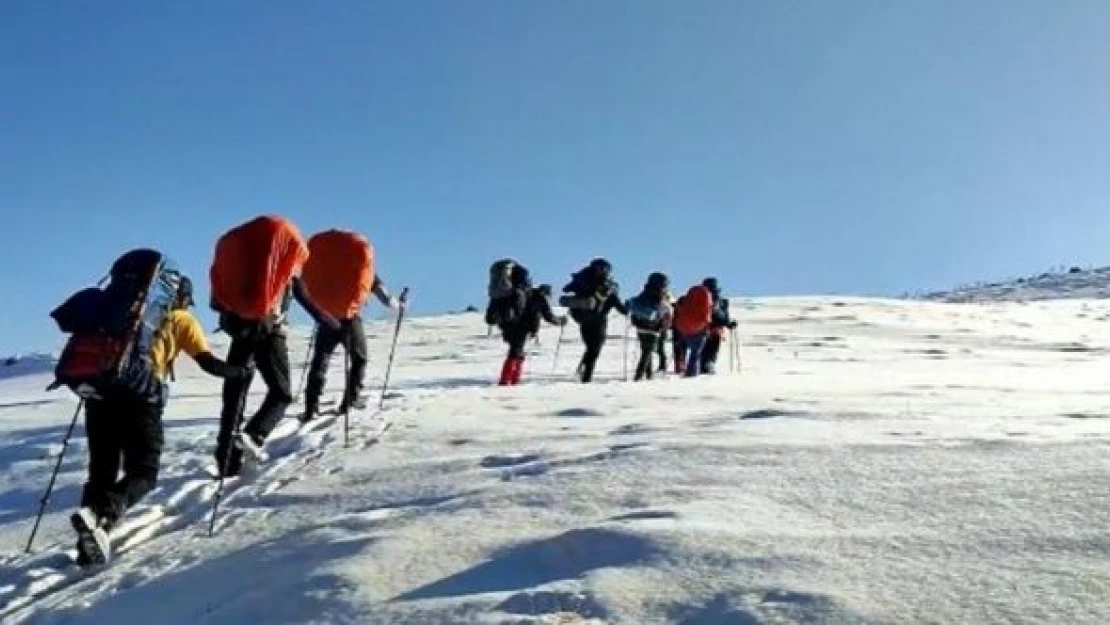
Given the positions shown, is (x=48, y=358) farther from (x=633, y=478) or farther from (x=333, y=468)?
(x=633, y=478)

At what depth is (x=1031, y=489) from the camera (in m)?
5.26

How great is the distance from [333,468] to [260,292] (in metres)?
1.44

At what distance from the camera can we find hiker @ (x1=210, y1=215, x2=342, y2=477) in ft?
27.5

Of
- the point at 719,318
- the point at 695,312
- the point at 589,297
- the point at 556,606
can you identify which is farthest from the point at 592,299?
the point at 556,606

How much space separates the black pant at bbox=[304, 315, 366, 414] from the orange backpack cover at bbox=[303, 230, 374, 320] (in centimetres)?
18

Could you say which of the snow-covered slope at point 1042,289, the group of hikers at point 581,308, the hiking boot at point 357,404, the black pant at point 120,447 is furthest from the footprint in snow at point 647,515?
the snow-covered slope at point 1042,289

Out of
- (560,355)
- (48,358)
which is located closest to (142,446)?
(560,355)

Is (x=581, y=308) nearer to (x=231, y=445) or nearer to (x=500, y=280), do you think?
(x=500, y=280)

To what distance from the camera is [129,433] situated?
695 cm

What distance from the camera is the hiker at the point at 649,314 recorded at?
1800 centimetres

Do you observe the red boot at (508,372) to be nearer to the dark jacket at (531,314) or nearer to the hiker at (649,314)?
the dark jacket at (531,314)

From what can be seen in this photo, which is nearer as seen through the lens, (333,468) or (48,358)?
(333,468)

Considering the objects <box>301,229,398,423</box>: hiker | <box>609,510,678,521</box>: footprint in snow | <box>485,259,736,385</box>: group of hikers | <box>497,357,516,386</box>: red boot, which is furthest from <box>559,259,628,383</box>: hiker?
<box>609,510,678,521</box>: footprint in snow

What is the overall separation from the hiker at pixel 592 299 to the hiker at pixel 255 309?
786 cm
